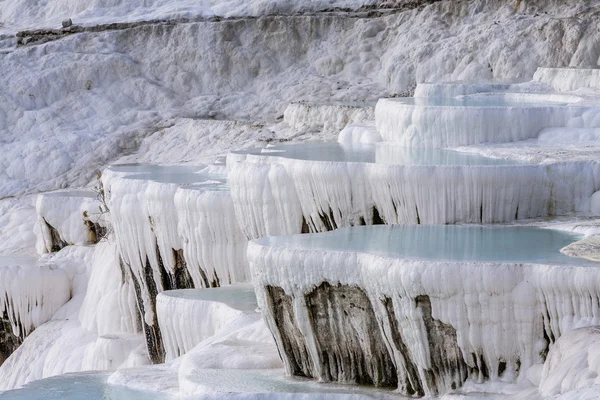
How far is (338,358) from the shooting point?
951 cm

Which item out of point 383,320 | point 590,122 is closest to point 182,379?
point 383,320

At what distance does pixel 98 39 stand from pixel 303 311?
14.8m

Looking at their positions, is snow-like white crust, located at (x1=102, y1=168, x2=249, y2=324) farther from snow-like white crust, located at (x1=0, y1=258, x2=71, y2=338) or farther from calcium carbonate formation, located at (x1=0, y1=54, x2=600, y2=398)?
snow-like white crust, located at (x1=0, y1=258, x2=71, y2=338)

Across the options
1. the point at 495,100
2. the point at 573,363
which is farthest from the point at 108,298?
the point at 573,363

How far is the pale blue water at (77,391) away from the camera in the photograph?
414 inches

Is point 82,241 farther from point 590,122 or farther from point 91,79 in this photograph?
point 590,122

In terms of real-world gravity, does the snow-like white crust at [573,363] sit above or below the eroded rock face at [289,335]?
above

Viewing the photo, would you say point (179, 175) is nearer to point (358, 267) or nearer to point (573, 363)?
point (358, 267)

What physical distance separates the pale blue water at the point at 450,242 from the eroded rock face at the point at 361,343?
0.39 meters

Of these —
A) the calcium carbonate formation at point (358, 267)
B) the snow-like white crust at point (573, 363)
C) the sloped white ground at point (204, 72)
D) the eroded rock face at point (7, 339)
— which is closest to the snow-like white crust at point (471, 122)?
the calcium carbonate formation at point (358, 267)

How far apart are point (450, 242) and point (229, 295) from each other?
3497 millimetres

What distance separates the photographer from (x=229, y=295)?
495 inches

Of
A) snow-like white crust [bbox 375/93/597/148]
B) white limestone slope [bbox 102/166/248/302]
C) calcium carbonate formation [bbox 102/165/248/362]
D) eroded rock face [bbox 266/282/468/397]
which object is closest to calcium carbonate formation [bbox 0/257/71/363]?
calcium carbonate formation [bbox 102/165/248/362]

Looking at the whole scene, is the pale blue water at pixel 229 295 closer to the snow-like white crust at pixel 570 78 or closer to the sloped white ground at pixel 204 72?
the snow-like white crust at pixel 570 78
